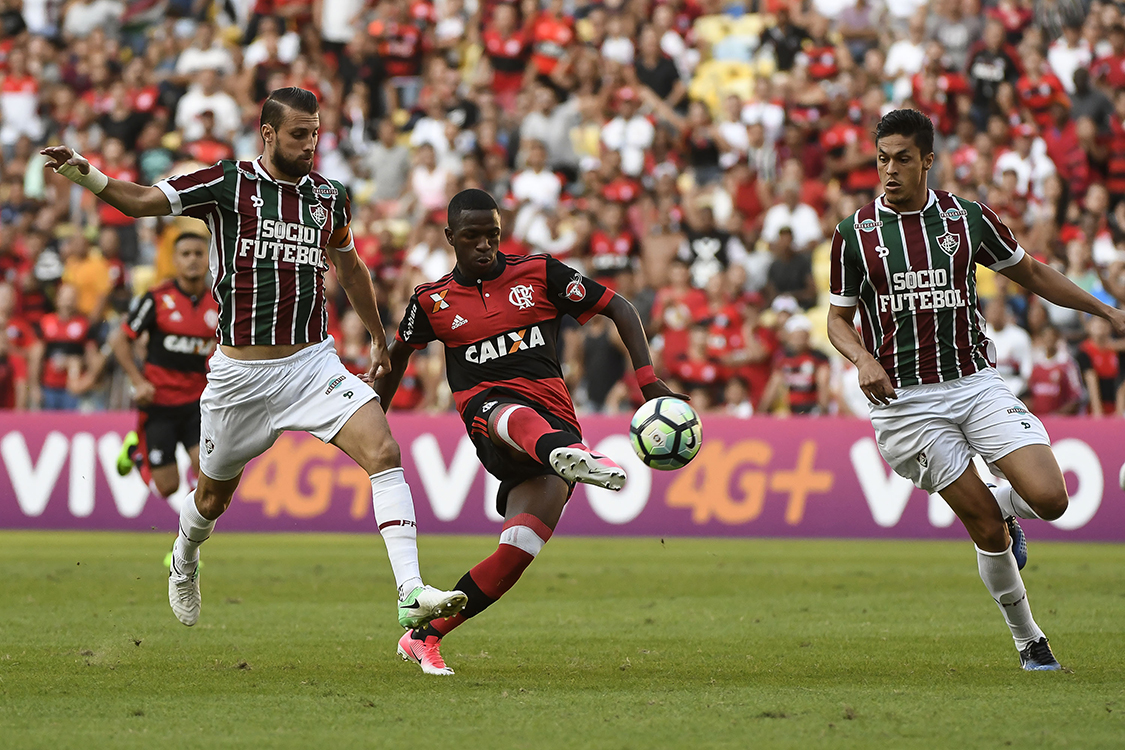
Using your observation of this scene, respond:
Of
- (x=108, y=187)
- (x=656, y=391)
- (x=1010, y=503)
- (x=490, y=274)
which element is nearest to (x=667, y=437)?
(x=656, y=391)

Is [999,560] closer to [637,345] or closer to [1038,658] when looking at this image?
[1038,658]

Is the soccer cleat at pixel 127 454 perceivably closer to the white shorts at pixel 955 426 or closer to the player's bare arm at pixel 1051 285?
the white shorts at pixel 955 426

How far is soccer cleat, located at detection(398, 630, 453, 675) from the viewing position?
7035mm

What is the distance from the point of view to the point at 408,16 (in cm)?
2336

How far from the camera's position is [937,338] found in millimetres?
7363

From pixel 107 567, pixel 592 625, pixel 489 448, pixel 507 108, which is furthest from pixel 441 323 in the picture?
pixel 507 108

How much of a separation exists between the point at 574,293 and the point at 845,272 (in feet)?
4.46

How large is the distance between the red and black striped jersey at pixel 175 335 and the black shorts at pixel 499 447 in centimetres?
567

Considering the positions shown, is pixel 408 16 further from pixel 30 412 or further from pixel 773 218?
pixel 30 412

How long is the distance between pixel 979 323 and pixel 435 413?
10.6 m

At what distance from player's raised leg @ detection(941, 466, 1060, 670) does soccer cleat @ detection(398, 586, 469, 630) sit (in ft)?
8.33

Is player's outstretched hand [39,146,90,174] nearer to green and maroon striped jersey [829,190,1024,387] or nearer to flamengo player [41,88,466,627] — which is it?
flamengo player [41,88,466,627]

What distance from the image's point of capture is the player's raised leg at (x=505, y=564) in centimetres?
707

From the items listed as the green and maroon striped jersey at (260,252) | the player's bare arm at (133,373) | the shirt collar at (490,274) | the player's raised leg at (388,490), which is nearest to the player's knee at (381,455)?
the player's raised leg at (388,490)
